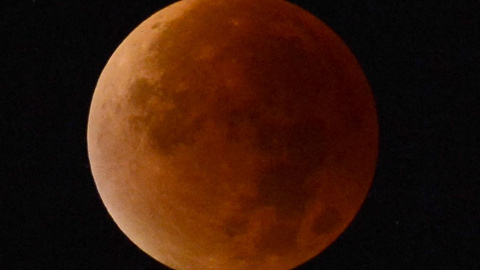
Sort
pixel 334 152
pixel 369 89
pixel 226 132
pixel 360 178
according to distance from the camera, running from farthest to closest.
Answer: pixel 369 89 → pixel 360 178 → pixel 334 152 → pixel 226 132

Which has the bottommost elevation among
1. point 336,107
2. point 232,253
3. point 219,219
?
point 232,253

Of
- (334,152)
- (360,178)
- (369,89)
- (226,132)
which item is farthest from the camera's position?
(369,89)

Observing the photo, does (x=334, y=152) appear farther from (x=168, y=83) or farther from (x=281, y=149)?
(x=168, y=83)

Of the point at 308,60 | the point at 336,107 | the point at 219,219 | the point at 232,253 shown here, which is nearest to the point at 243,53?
the point at 308,60

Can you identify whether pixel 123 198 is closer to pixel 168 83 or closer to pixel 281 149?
pixel 168 83

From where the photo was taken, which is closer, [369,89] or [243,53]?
[243,53]

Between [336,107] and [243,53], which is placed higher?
[243,53]
